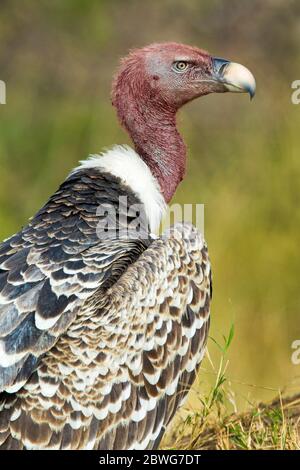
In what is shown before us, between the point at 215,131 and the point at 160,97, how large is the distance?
153 inches

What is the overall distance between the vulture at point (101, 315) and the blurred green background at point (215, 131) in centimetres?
263

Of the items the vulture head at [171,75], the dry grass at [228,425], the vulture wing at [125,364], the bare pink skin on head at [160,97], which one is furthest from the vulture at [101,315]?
the vulture head at [171,75]

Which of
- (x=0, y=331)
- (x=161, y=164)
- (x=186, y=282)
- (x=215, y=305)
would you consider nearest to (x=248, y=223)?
(x=215, y=305)

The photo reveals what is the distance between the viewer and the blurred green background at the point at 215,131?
894 cm

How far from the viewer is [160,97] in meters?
6.17

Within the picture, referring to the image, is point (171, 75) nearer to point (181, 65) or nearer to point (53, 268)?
point (181, 65)

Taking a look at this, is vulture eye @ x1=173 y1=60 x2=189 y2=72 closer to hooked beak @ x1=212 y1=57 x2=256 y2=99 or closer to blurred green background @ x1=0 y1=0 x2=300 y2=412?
hooked beak @ x1=212 y1=57 x2=256 y2=99

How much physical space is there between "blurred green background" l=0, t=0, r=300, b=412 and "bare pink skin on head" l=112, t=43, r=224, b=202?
2.19 m

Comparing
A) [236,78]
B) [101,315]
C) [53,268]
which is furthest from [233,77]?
[101,315]

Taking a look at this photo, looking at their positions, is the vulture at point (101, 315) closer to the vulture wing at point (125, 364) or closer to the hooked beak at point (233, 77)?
the vulture wing at point (125, 364)

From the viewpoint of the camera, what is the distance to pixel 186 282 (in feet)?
17.0

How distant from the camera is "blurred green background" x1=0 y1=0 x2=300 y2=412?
894 cm
